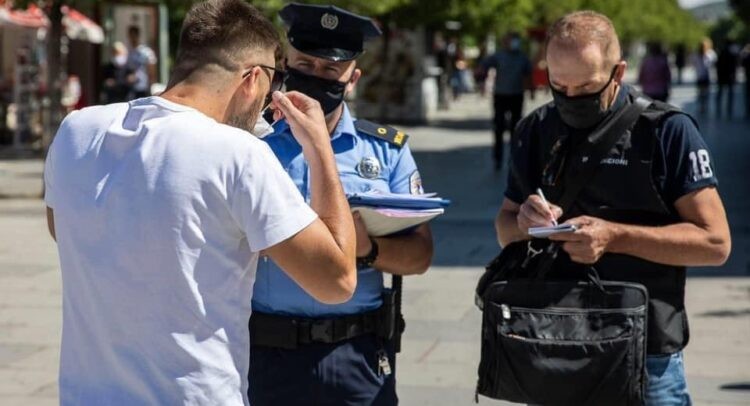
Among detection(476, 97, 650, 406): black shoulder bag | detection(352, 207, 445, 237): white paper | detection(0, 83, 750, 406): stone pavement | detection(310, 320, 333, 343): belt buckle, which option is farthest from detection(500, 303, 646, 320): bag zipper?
detection(0, 83, 750, 406): stone pavement

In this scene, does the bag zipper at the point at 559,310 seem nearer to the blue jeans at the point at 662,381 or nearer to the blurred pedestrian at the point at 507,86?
the blue jeans at the point at 662,381

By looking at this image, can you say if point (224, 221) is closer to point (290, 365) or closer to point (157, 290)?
point (157, 290)

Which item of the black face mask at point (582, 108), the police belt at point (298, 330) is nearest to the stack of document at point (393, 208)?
the police belt at point (298, 330)

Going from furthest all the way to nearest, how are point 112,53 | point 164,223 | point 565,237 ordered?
point 112,53 < point 565,237 < point 164,223

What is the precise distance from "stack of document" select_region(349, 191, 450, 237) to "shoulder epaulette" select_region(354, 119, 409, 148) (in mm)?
294

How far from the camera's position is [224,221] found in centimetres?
267

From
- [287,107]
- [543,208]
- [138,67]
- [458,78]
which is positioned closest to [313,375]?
[543,208]

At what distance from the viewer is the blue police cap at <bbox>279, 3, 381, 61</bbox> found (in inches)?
144

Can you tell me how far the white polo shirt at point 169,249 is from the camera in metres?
2.64

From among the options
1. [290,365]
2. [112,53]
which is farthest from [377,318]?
[112,53]

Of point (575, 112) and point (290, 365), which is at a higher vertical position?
point (575, 112)

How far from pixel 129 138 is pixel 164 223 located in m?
0.20

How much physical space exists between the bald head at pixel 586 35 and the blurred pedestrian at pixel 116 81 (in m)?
18.4

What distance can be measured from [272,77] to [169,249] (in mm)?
492
